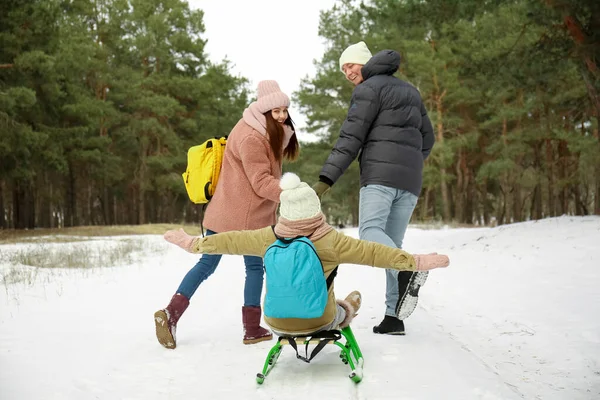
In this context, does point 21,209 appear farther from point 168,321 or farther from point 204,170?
point 168,321

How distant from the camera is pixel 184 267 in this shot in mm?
10492

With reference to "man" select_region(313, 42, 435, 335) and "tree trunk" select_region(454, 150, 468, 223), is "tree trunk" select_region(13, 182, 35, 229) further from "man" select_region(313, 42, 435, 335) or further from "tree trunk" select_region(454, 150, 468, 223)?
"tree trunk" select_region(454, 150, 468, 223)

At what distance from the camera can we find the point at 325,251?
11.5 feet

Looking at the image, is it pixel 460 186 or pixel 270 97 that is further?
pixel 460 186

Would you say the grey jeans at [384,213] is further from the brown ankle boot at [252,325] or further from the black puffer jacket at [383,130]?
the brown ankle boot at [252,325]

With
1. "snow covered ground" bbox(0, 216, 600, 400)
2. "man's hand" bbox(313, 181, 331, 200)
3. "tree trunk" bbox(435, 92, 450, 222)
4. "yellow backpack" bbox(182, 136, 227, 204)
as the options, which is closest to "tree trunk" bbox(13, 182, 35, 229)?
"snow covered ground" bbox(0, 216, 600, 400)

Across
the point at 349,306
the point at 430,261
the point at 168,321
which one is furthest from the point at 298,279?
the point at 168,321

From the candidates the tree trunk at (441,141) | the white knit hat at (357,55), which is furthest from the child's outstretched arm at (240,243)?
the tree trunk at (441,141)

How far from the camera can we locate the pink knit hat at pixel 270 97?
446 cm

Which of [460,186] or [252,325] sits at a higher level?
[460,186]

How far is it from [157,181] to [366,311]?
3044cm

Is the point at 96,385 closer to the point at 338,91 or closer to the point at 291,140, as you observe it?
the point at 291,140

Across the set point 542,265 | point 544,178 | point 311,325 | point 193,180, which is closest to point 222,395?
point 311,325

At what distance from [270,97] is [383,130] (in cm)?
96
